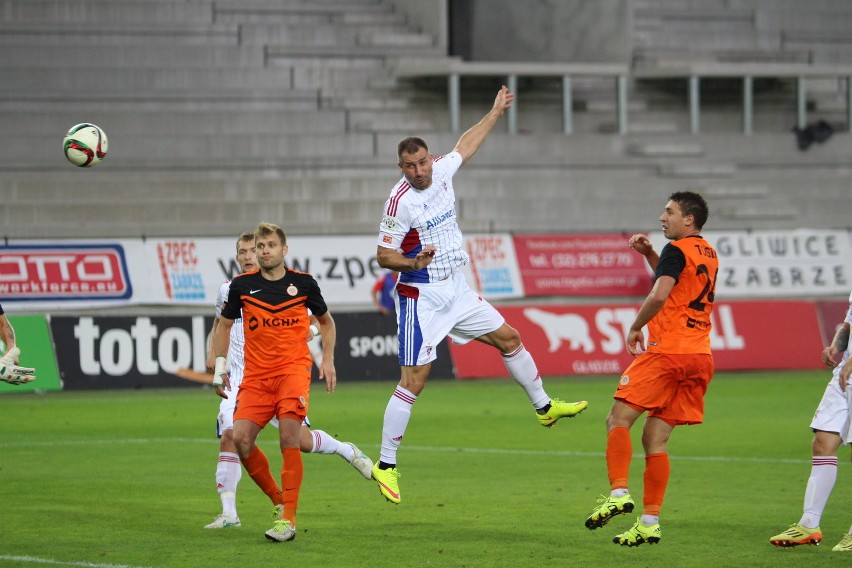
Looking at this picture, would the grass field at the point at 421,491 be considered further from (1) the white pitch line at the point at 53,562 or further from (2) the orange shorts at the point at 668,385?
(2) the orange shorts at the point at 668,385

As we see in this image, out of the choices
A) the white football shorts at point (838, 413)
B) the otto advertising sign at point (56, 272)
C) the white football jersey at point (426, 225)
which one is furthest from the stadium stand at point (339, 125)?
the white football shorts at point (838, 413)

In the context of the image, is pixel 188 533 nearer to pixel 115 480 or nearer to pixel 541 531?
pixel 541 531

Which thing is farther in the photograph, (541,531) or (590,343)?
(590,343)

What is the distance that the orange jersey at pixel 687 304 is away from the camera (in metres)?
8.98

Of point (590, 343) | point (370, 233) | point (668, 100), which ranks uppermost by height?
point (668, 100)

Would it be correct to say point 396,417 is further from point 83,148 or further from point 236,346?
point 83,148

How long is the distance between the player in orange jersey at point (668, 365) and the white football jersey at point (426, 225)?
6.14 feet

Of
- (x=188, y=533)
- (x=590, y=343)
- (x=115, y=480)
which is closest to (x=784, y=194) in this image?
(x=590, y=343)

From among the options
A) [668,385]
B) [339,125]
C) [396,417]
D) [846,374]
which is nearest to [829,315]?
[339,125]

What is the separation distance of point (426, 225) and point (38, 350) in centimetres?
1304

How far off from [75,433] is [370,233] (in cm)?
1053

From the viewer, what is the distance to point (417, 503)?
1152 centimetres

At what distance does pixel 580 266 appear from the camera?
2703 cm

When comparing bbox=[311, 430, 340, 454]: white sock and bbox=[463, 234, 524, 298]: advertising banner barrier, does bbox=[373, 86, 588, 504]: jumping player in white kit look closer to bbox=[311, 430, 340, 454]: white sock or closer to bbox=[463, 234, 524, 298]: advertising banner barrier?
bbox=[311, 430, 340, 454]: white sock
